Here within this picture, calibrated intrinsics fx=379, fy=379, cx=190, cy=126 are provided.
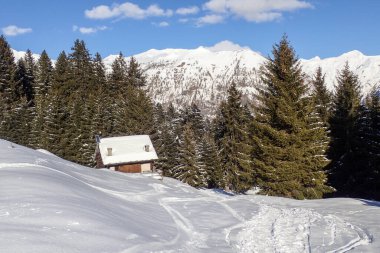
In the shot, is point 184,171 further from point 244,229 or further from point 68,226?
point 68,226

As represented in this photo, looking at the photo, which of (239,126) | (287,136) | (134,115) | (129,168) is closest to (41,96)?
(134,115)

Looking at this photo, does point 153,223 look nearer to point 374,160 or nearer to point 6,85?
point 374,160

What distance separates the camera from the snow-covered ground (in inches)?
368

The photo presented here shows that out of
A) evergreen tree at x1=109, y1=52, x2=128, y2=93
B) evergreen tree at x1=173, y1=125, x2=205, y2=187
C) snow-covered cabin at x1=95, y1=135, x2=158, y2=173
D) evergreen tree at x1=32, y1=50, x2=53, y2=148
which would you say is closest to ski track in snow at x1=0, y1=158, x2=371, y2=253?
snow-covered cabin at x1=95, y1=135, x2=158, y2=173

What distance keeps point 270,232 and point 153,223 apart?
4.09 metres

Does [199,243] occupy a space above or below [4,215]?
below

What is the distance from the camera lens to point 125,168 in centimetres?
4588

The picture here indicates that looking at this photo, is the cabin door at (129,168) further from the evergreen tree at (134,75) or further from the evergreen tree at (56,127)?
the evergreen tree at (134,75)

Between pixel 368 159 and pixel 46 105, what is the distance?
47.0 m

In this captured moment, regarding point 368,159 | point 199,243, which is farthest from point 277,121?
point 199,243

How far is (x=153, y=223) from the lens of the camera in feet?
43.3

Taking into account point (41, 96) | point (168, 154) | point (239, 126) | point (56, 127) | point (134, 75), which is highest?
point (134, 75)

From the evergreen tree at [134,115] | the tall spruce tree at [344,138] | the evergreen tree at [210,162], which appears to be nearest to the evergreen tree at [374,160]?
the tall spruce tree at [344,138]

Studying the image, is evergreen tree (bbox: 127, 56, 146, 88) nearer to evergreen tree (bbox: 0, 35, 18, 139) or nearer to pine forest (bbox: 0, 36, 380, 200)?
Result: pine forest (bbox: 0, 36, 380, 200)
